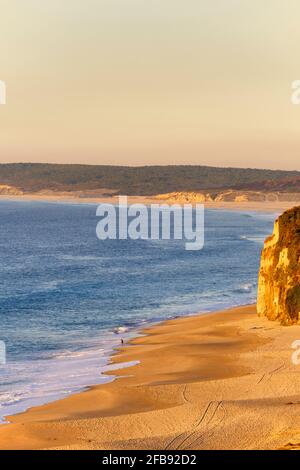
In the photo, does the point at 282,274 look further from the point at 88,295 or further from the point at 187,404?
the point at 88,295

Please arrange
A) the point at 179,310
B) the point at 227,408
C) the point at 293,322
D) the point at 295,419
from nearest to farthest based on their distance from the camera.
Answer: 1. the point at 295,419
2. the point at 227,408
3. the point at 293,322
4. the point at 179,310

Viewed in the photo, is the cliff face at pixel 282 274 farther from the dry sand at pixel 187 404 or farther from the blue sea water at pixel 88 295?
the blue sea water at pixel 88 295

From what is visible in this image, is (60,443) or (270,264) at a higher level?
(270,264)

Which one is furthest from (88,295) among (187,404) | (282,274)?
(187,404)

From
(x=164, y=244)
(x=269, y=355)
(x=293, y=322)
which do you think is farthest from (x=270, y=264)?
(x=164, y=244)

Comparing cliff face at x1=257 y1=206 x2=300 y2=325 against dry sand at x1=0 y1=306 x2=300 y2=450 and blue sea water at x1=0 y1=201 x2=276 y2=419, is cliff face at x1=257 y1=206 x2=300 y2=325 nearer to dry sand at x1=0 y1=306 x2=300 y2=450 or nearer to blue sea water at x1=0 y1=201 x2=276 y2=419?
dry sand at x1=0 y1=306 x2=300 y2=450
